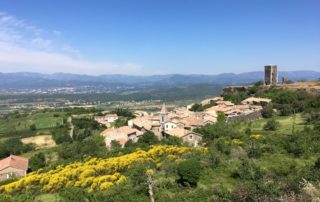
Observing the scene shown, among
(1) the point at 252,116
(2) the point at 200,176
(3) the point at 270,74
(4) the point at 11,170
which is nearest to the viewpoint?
(2) the point at 200,176

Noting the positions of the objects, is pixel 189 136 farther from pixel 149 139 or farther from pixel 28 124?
pixel 28 124

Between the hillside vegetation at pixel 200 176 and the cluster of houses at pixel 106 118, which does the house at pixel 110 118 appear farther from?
the hillside vegetation at pixel 200 176

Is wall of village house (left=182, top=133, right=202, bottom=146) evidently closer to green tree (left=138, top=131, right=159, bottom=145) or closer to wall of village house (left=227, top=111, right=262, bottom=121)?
green tree (left=138, top=131, right=159, bottom=145)

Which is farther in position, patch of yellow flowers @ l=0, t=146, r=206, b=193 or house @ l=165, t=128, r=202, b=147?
house @ l=165, t=128, r=202, b=147

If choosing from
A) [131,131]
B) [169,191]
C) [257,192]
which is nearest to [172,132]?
[131,131]

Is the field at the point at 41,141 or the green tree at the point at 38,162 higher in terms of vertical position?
the green tree at the point at 38,162

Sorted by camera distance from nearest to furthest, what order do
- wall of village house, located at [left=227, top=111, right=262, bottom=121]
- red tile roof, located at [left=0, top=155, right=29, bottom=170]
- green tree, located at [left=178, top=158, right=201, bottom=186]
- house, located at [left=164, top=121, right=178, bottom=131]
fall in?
green tree, located at [left=178, top=158, right=201, bottom=186]
red tile roof, located at [left=0, top=155, right=29, bottom=170]
house, located at [left=164, top=121, right=178, bottom=131]
wall of village house, located at [left=227, top=111, right=262, bottom=121]

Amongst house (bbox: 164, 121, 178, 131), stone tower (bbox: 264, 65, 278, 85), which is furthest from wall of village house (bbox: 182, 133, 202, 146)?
stone tower (bbox: 264, 65, 278, 85)

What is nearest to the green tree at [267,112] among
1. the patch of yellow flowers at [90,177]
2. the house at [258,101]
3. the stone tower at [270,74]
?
the house at [258,101]

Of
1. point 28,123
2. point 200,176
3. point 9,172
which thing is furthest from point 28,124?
point 200,176

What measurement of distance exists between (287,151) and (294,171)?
742 cm

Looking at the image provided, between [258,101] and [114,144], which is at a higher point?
[258,101]

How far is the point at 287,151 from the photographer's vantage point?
28.3 metres

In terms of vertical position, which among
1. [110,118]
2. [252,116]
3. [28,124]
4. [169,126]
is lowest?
[28,124]
